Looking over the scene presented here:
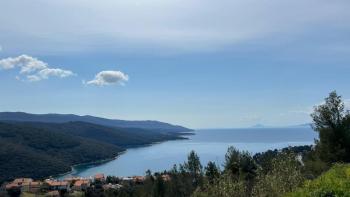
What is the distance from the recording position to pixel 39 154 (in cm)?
13175

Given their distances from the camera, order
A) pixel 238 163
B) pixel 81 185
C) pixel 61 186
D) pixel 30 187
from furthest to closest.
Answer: pixel 81 185 → pixel 30 187 → pixel 61 186 → pixel 238 163

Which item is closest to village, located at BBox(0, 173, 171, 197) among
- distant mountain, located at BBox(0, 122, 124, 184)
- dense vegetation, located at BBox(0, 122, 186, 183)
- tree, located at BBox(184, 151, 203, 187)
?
dense vegetation, located at BBox(0, 122, 186, 183)

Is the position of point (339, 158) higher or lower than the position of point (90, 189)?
higher

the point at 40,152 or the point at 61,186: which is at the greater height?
the point at 40,152

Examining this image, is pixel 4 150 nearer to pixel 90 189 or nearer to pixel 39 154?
pixel 39 154

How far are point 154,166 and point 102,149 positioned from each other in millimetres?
42527

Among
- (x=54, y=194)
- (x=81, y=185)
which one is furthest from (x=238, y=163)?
(x=81, y=185)

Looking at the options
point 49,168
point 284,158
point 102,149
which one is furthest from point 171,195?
point 102,149

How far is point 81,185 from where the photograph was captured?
8694cm

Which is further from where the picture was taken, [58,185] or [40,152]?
[40,152]

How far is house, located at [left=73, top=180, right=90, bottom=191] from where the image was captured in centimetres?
8454

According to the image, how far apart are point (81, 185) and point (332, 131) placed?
2707 inches

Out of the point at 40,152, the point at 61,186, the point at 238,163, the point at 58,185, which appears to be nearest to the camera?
the point at 238,163

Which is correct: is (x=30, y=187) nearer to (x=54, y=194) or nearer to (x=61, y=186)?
(x=61, y=186)
